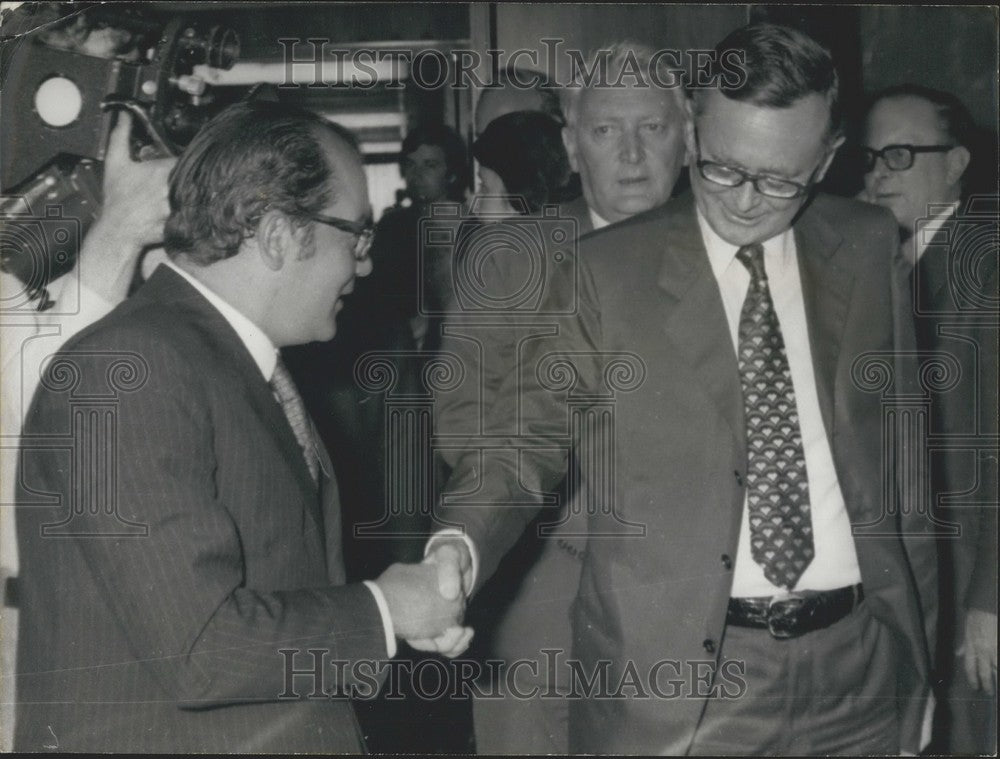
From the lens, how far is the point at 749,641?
5.45 ft

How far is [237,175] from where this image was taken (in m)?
1.48

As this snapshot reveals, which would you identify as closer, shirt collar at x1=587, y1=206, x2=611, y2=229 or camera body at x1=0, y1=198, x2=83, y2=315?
camera body at x1=0, y1=198, x2=83, y2=315

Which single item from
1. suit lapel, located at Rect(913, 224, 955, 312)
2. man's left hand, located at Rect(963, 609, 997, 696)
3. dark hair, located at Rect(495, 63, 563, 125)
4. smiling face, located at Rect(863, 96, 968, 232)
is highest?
dark hair, located at Rect(495, 63, 563, 125)

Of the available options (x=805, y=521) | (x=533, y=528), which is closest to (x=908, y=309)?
(x=805, y=521)

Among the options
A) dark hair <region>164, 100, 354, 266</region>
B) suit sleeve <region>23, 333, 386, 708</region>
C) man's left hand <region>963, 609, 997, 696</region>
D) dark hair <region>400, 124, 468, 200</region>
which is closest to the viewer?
suit sleeve <region>23, 333, 386, 708</region>

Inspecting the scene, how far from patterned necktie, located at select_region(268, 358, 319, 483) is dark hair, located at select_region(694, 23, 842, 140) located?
0.92 meters

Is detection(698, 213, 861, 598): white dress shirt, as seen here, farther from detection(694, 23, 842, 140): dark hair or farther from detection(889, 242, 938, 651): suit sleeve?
detection(694, 23, 842, 140): dark hair

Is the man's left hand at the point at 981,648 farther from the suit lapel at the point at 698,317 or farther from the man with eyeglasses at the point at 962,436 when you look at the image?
the suit lapel at the point at 698,317

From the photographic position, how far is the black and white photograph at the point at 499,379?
133 cm

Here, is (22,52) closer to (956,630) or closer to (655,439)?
(655,439)

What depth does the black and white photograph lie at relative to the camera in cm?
133

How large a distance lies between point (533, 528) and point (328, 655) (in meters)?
0.81

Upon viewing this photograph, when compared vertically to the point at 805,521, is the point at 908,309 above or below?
above

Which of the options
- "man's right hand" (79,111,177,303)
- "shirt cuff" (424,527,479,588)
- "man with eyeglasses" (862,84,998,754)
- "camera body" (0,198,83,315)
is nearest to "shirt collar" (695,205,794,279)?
"man with eyeglasses" (862,84,998,754)
